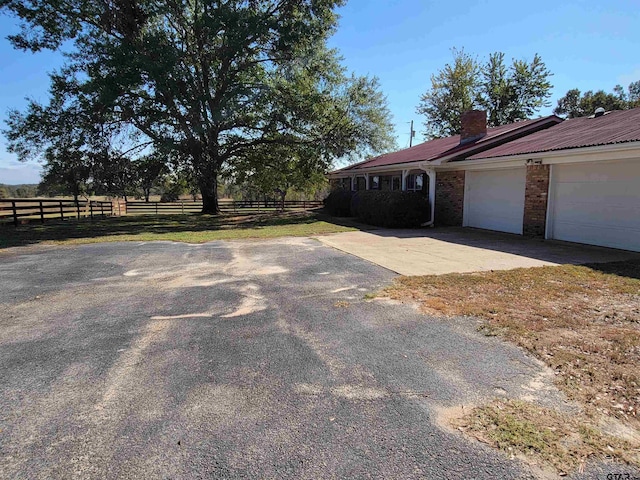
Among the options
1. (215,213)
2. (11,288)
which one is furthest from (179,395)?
(215,213)

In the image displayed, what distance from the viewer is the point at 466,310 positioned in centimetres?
481

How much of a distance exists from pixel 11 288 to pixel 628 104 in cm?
4789

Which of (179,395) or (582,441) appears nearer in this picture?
(582,441)

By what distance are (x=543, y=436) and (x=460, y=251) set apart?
23.8 feet

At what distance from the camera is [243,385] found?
9.98ft

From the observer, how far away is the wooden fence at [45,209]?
17016 mm

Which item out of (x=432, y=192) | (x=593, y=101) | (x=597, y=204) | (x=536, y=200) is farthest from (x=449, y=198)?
(x=593, y=101)

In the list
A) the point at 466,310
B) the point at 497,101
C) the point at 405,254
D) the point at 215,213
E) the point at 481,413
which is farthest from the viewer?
the point at 497,101

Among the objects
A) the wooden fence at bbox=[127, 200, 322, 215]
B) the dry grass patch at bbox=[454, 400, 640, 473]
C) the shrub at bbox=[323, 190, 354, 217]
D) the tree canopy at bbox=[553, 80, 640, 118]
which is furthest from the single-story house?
the tree canopy at bbox=[553, 80, 640, 118]

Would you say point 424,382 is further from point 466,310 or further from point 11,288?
point 11,288

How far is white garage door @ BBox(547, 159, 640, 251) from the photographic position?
29.0 feet

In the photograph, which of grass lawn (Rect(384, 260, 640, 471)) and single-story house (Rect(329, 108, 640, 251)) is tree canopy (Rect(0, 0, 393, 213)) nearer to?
single-story house (Rect(329, 108, 640, 251))

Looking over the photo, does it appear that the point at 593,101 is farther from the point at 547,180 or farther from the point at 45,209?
the point at 45,209

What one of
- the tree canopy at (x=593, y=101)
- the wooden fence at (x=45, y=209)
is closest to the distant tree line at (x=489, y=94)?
the tree canopy at (x=593, y=101)
